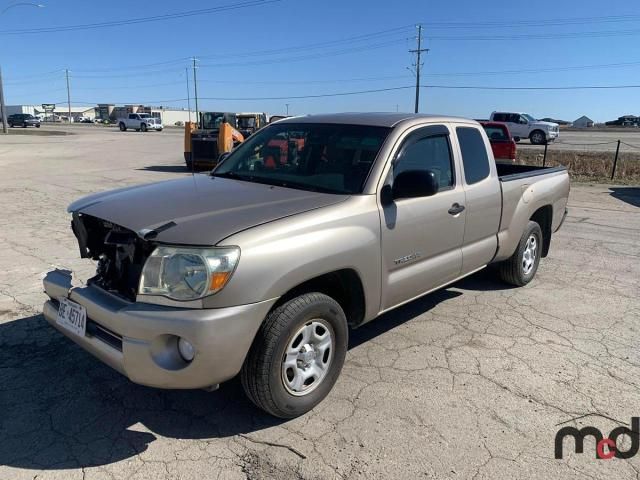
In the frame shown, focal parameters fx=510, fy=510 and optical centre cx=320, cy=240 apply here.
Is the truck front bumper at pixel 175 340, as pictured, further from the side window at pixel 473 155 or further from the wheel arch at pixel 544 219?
the wheel arch at pixel 544 219

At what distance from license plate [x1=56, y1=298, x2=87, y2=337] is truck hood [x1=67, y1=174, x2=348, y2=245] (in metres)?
0.55

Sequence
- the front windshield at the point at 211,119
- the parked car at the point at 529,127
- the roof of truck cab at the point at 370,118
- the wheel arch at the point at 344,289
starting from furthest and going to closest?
the parked car at the point at 529,127 → the front windshield at the point at 211,119 → the roof of truck cab at the point at 370,118 → the wheel arch at the point at 344,289

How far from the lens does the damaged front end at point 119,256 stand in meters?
2.89

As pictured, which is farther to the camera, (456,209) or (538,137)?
(538,137)

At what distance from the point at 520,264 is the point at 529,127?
99.2 feet

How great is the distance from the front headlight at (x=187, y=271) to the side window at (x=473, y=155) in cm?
253

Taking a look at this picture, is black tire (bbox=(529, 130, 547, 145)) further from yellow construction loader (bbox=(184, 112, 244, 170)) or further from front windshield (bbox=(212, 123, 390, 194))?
front windshield (bbox=(212, 123, 390, 194))

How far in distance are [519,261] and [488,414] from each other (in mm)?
2506

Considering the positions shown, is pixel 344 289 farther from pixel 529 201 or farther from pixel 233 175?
pixel 529 201

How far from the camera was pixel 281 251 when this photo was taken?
9.07ft

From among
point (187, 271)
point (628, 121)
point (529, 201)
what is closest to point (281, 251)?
point (187, 271)

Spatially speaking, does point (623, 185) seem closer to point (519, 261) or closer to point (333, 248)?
point (519, 261)

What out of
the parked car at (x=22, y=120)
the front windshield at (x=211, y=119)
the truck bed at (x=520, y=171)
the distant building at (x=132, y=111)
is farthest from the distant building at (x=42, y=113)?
the truck bed at (x=520, y=171)

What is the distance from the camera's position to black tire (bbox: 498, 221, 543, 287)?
5.26m
